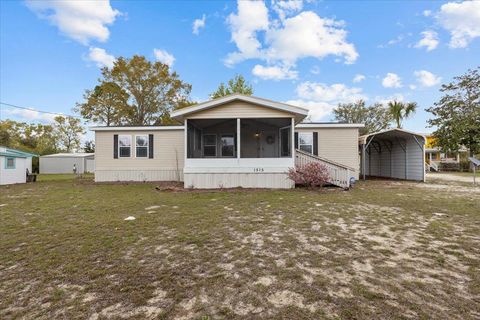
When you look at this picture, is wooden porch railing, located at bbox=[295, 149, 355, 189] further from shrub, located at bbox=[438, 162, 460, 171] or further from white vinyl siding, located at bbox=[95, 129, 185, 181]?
shrub, located at bbox=[438, 162, 460, 171]

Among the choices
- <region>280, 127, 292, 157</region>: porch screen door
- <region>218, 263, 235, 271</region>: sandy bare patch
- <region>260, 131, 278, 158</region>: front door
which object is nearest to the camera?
<region>218, 263, 235, 271</region>: sandy bare patch

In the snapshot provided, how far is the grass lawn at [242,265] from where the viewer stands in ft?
A: 7.22

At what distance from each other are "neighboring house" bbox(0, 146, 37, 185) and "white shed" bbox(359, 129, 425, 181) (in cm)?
2097

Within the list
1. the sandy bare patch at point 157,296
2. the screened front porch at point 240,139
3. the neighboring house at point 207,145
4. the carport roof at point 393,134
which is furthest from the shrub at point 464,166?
the sandy bare patch at point 157,296

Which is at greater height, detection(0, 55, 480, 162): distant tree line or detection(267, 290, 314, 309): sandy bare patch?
detection(0, 55, 480, 162): distant tree line

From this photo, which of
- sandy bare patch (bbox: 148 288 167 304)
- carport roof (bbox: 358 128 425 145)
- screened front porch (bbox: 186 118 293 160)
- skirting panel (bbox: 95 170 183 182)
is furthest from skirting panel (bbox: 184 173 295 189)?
sandy bare patch (bbox: 148 288 167 304)

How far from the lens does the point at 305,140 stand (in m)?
13.1

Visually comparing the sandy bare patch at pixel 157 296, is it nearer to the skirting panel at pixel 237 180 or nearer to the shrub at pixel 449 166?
the skirting panel at pixel 237 180

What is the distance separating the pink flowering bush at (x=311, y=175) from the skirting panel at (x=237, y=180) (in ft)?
1.27

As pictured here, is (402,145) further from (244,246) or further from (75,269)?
(75,269)

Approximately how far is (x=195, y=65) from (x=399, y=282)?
23.0 metres

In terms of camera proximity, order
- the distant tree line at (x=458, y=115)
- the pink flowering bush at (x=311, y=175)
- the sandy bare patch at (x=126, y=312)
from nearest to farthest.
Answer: the sandy bare patch at (x=126, y=312)
the pink flowering bush at (x=311, y=175)
the distant tree line at (x=458, y=115)

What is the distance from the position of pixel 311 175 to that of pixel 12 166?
17.8m

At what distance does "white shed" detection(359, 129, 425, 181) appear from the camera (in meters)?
13.4
